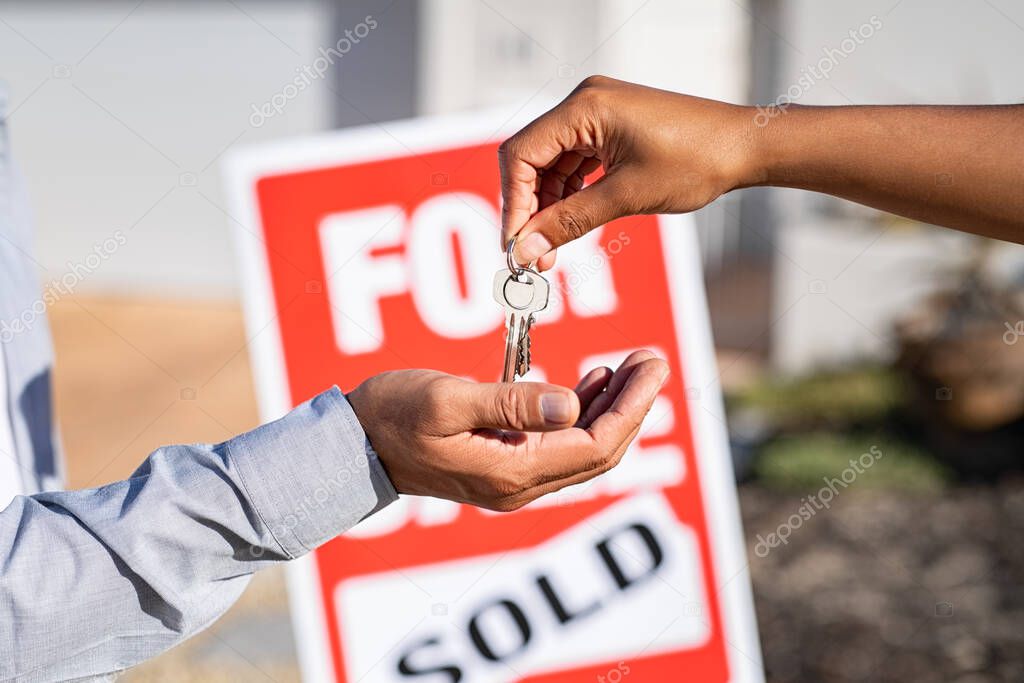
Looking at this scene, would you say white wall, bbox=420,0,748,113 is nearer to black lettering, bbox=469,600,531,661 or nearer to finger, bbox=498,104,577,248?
black lettering, bbox=469,600,531,661

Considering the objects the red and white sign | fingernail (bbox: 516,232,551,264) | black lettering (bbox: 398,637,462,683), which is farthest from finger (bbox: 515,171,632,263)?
black lettering (bbox: 398,637,462,683)

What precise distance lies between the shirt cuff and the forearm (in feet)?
2.51

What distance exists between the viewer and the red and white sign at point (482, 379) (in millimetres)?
2391

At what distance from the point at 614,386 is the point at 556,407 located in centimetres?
23

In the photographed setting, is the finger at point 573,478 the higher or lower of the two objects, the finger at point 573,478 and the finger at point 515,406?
the lower

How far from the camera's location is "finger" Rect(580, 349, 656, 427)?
1498 millimetres

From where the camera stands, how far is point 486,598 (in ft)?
7.89

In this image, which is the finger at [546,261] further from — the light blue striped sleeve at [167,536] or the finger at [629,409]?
the light blue striped sleeve at [167,536]

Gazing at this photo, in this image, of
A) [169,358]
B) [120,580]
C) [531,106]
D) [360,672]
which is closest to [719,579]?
[360,672]

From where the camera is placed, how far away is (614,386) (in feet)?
4.99

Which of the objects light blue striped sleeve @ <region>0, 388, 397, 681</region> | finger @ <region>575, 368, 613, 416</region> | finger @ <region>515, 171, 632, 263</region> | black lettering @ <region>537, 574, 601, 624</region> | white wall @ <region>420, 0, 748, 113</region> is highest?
white wall @ <region>420, 0, 748, 113</region>

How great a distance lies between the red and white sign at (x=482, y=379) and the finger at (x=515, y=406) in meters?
1.11

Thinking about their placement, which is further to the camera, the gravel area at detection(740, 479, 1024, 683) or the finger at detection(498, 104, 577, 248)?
the gravel area at detection(740, 479, 1024, 683)

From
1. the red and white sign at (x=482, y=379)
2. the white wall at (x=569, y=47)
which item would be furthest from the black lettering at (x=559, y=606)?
the white wall at (x=569, y=47)
